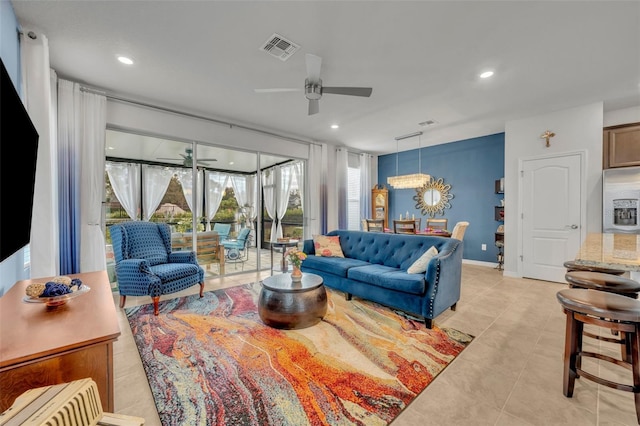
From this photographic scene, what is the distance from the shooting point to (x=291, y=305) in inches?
98.7

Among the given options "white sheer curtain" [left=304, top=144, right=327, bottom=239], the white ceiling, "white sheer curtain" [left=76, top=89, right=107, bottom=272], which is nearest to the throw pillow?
the white ceiling

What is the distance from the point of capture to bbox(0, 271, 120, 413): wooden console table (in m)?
1.04

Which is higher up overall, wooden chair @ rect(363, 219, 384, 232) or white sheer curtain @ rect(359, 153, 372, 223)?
white sheer curtain @ rect(359, 153, 372, 223)

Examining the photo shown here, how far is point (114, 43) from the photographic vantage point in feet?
8.42

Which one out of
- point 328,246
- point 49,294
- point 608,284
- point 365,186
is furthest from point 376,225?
point 49,294

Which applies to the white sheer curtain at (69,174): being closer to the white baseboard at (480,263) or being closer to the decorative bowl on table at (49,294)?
the decorative bowl on table at (49,294)

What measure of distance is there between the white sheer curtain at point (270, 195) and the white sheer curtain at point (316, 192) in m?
0.73

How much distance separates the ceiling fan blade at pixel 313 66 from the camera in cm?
255

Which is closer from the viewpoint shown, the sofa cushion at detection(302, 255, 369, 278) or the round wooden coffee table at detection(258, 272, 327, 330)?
the round wooden coffee table at detection(258, 272, 327, 330)

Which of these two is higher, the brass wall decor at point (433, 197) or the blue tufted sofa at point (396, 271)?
the brass wall decor at point (433, 197)

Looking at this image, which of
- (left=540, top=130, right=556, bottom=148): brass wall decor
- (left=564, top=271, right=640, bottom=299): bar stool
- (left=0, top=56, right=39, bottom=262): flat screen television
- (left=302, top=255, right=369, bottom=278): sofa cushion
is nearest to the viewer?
(left=0, top=56, right=39, bottom=262): flat screen television

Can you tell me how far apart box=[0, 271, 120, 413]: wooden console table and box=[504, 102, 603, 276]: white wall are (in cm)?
567

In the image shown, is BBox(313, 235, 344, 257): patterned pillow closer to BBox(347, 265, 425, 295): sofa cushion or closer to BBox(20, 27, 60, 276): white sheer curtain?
BBox(347, 265, 425, 295): sofa cushion

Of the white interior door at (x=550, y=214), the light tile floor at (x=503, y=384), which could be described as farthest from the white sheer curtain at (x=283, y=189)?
the white interior door at (x=550, y=214)
